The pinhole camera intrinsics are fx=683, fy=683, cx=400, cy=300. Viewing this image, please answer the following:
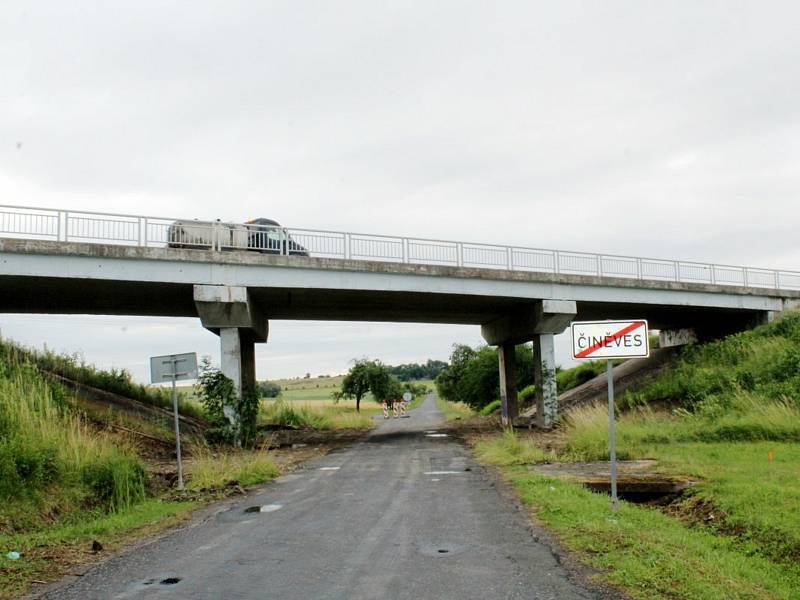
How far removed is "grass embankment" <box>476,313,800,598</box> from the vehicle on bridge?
9.37 meters

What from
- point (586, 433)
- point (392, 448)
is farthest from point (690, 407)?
point (392, 448)

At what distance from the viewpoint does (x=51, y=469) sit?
1113cm

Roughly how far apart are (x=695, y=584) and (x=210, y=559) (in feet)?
16.1

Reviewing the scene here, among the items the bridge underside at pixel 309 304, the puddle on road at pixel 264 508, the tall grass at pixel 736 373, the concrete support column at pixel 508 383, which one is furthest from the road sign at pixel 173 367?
the concrete support column at pixel 508 383

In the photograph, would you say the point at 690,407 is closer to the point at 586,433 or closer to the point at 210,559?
the point at 586,433

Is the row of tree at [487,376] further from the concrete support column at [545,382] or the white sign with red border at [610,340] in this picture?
the white sign with red border at [610,340]

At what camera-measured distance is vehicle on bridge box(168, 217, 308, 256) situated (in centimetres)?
2173

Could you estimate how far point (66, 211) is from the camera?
19547 mm

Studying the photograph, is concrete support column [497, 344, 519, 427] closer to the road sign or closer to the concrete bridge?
the concrete bridge

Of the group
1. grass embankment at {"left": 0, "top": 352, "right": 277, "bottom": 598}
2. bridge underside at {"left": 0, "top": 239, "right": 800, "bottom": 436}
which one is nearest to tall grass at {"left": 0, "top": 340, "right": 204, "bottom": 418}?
bridge underside at {"left": 0, "top": 239, "right": 800, "bottom": 436}

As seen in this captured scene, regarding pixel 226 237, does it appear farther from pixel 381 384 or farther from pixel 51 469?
pixel 381 384

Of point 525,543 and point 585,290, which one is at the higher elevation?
point 585,290

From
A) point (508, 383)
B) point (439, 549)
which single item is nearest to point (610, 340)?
point (439, 549)

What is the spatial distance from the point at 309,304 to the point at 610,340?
1871cm
